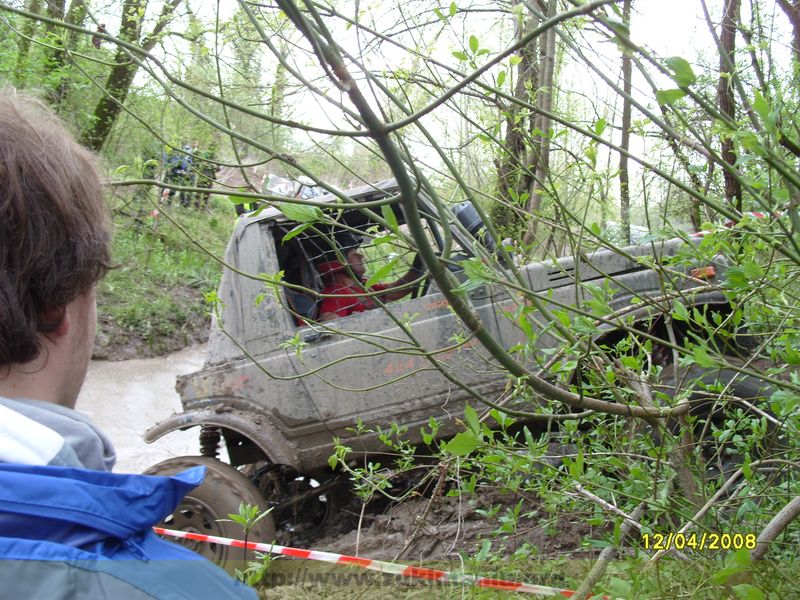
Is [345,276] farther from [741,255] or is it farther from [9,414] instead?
[9,414]

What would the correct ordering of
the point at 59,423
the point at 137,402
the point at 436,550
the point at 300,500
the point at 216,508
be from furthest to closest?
the point at 137,402 < the point at 300,500 < the point at 216,508 < the point at 436,550 < the point at 59,423

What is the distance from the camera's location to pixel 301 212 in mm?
1549

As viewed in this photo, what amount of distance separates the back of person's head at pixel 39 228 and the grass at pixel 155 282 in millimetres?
9970

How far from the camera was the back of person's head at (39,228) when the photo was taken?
37.6 inches

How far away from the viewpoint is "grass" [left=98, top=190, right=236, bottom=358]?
11656mm

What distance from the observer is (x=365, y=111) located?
45.0 inches

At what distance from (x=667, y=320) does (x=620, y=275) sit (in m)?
1.98

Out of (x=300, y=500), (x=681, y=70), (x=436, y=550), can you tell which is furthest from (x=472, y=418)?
(x=300, y=500)

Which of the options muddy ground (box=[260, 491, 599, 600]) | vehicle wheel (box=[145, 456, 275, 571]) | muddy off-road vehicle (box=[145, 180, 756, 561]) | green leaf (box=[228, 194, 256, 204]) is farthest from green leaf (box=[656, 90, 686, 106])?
vehicle wheel (box=[145, 456, 275, 571])

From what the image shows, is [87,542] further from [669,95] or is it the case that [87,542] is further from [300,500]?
[300,500]

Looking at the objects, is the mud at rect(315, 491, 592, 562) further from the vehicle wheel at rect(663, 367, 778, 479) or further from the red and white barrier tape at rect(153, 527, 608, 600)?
the vehicle wheel at rect(663, 367, 778, 479)

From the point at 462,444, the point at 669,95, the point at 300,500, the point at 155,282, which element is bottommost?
the point at 155,282
